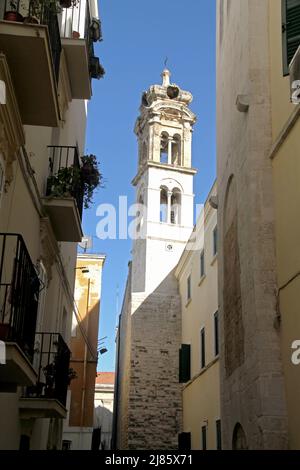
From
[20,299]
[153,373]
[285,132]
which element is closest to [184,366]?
[153,373]

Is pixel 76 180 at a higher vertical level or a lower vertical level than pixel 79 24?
lower

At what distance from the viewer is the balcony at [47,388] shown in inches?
389

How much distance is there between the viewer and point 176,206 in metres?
40.0

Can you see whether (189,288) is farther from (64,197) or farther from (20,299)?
(20,299)

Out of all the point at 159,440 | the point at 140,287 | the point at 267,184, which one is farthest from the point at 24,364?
the point at 140,287

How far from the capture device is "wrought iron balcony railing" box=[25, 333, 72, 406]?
10.3 meters

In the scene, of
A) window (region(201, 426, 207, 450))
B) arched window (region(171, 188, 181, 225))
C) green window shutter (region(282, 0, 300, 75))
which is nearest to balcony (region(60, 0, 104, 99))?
green window shutter (region(282, 0, 300, 75))

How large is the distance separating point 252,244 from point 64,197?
10.9 feet

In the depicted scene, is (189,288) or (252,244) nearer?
(252,244)

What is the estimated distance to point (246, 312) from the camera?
11789mm

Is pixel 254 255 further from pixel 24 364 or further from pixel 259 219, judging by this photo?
pixel 24 364

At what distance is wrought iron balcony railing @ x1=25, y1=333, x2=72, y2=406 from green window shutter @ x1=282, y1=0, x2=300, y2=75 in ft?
→ 18.4

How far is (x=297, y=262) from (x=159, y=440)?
21.8 metres

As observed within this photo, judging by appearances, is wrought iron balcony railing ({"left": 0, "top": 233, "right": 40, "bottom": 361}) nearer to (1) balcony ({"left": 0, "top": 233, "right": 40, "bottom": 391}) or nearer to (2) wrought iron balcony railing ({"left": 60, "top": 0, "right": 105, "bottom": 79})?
(1) balcony ({"left": 0, "top": 233, "right": 40, "bottom": 391})
